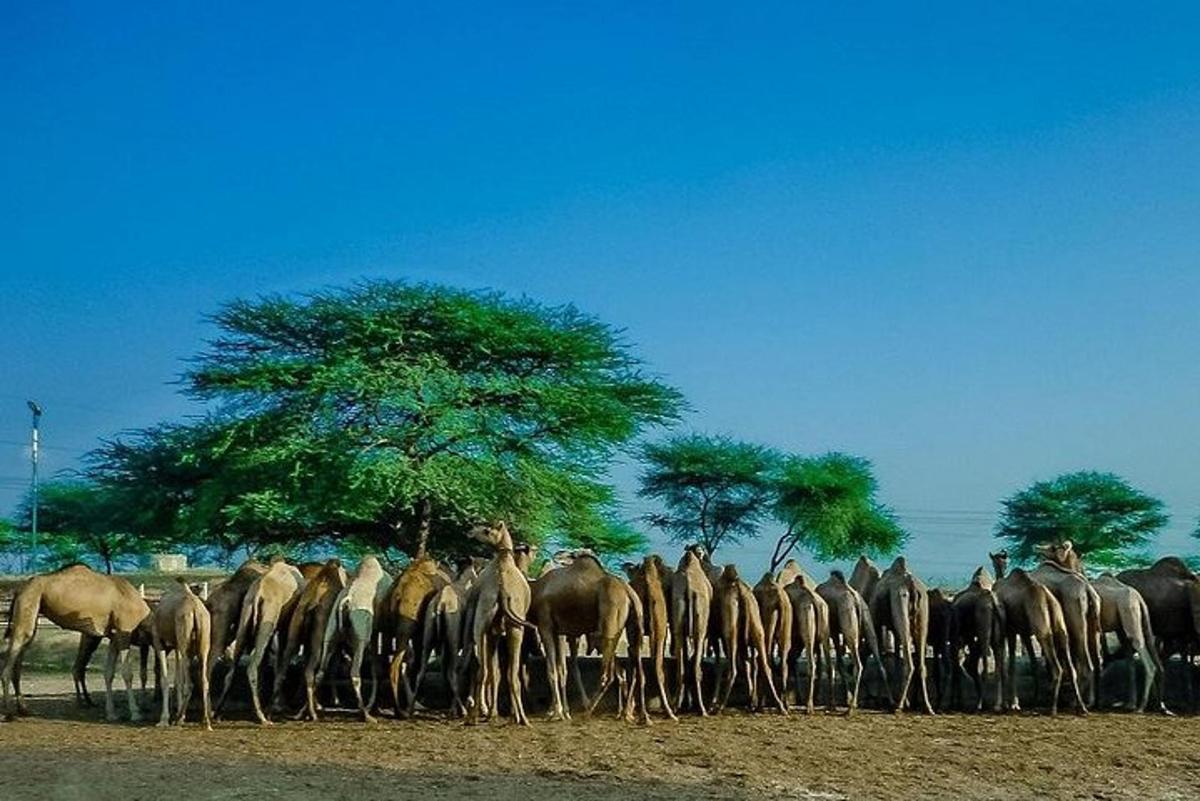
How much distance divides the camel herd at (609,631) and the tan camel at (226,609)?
1.1 inches

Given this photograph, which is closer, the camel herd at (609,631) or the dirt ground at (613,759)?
the dirt ground at (613,759)

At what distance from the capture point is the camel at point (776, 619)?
1867 cm

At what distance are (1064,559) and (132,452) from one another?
22887 millimetres

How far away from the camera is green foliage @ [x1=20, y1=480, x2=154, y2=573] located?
39.5 metres

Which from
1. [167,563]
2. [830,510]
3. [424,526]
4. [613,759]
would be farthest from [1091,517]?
[167,563]

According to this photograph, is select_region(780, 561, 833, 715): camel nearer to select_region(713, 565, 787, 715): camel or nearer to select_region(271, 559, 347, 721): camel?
select_region(713, 565, 787, 715): camel

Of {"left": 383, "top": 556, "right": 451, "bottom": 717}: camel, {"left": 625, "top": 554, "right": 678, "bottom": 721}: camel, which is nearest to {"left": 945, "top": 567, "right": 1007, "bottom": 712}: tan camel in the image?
{"left": 625, "top": 554, "right": 678, "bottom": 721}: camel

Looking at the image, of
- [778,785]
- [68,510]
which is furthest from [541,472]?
[68,510]

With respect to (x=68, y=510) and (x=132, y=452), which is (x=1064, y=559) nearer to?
(x=132, y=452)

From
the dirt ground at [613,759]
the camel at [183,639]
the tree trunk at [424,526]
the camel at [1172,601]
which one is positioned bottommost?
the dirt ground at [613,759]

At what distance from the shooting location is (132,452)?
34281 millimetres

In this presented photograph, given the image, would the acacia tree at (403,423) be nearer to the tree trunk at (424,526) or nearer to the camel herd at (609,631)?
the tree trunk at (424,526)

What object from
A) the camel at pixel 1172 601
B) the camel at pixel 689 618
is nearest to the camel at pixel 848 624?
the camel at pixel 689 618

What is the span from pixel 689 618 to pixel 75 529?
119 ft
